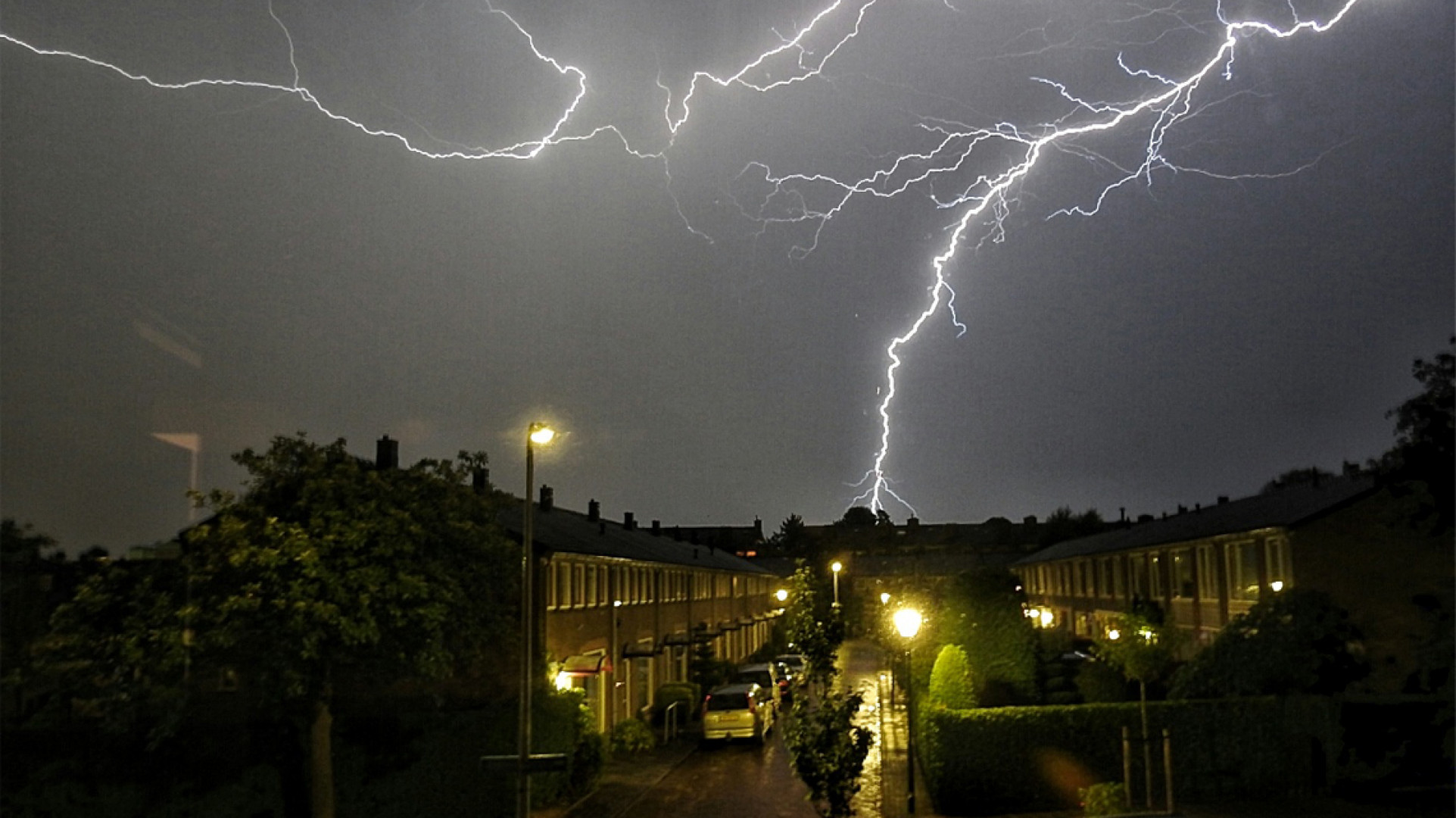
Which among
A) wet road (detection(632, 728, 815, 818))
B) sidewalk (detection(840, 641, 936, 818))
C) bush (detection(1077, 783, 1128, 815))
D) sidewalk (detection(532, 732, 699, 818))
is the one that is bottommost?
wet road (detection(632, 728, 815, 818))

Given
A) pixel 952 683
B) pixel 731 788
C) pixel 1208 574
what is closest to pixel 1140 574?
pixel 1208 574

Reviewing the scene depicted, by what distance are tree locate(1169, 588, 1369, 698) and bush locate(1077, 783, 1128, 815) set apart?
4016 mm

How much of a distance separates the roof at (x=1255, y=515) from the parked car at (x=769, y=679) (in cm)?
1364

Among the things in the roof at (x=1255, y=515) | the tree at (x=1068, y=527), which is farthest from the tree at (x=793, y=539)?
the roof at (x=1255, y=515)

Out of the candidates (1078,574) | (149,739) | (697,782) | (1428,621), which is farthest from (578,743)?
(1078,574)

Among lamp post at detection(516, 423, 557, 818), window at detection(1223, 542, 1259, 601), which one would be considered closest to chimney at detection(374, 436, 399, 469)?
lamp post at detection(516, 423, 557, 818)

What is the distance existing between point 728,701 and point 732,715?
45 cm

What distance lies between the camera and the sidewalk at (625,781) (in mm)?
22828

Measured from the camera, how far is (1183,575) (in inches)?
1582

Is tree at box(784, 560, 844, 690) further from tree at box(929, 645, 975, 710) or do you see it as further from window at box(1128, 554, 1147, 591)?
window at box(1128, 554, 1147, 591)

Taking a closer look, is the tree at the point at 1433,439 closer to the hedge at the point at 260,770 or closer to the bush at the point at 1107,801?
the bush at the point at 1107,801

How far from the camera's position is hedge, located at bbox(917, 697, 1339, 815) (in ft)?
69.8

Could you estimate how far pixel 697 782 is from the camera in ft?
87.2

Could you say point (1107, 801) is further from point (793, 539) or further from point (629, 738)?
point (793, 539)
